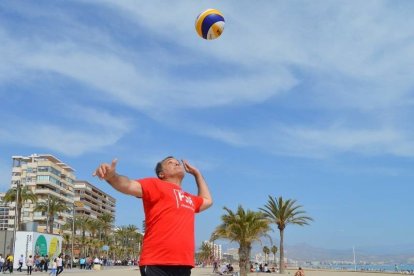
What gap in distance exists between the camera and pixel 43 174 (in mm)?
113688

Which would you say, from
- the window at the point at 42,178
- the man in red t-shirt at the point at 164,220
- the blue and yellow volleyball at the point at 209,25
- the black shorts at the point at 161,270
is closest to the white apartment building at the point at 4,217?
the window at the point at 42,178

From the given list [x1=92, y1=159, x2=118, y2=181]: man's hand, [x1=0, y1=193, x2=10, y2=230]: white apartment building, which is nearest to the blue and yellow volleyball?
[x1=92, y1=159, x2=118, y2=181]: man's hand

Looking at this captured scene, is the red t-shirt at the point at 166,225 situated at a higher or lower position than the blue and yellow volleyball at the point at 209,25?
lower

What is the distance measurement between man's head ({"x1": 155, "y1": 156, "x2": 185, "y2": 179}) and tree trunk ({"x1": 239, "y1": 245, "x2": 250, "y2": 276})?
3574 centimetres

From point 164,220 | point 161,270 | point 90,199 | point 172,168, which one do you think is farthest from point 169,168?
point 90,199

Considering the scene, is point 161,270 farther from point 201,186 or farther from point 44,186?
point 44,186

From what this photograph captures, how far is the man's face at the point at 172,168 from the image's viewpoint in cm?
459

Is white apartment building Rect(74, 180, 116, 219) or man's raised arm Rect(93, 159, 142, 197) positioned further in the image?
white apartment building Rect(74, 180, 116, 219)

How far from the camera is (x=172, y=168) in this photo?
15.1 feet

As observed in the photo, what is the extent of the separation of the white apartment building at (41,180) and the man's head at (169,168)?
110630 mm

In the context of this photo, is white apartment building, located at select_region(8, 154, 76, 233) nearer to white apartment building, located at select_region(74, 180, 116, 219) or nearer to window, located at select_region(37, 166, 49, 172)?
window, located at select_region(37, 166, 49, 172)

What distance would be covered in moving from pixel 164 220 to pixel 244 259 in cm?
3708

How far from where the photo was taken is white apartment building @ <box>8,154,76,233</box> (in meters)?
113

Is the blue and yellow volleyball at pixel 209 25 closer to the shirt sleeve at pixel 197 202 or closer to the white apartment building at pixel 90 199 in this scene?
the shirt sleeve at pixel 197 202
